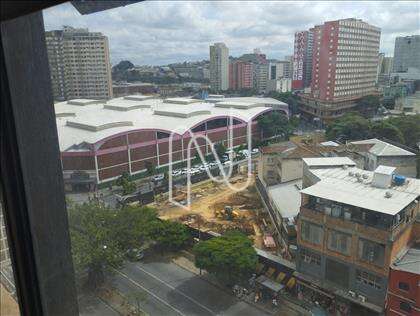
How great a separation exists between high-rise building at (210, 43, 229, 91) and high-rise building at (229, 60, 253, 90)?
0.17 meters

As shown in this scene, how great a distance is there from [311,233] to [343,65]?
6068 mm

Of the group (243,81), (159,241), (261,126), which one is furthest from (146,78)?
(159,241)

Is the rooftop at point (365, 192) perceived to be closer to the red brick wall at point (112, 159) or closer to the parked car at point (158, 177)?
the parked car at point (158, 177)

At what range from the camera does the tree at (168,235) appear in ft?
10.3

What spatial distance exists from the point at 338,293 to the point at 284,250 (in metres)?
0.78

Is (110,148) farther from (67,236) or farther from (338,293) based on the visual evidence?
(67,236)

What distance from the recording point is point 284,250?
295 cm

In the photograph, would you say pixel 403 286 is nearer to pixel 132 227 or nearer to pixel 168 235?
pixel 168 235

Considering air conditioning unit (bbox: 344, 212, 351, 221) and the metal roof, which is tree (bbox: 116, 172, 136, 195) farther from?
air conditioning unit (bbox: 344, 212, 351, 221)

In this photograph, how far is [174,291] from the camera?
2.62m

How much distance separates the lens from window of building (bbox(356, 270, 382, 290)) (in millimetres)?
2046

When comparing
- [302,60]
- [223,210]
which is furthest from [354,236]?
[302,60]

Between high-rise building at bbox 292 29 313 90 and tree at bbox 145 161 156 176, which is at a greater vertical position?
high-rise building at bbox 292 29 313 90

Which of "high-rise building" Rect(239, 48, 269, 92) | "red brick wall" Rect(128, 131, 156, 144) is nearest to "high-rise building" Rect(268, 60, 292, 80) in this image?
→ "high-rise building" Rect(239, 48, 269, 92)
